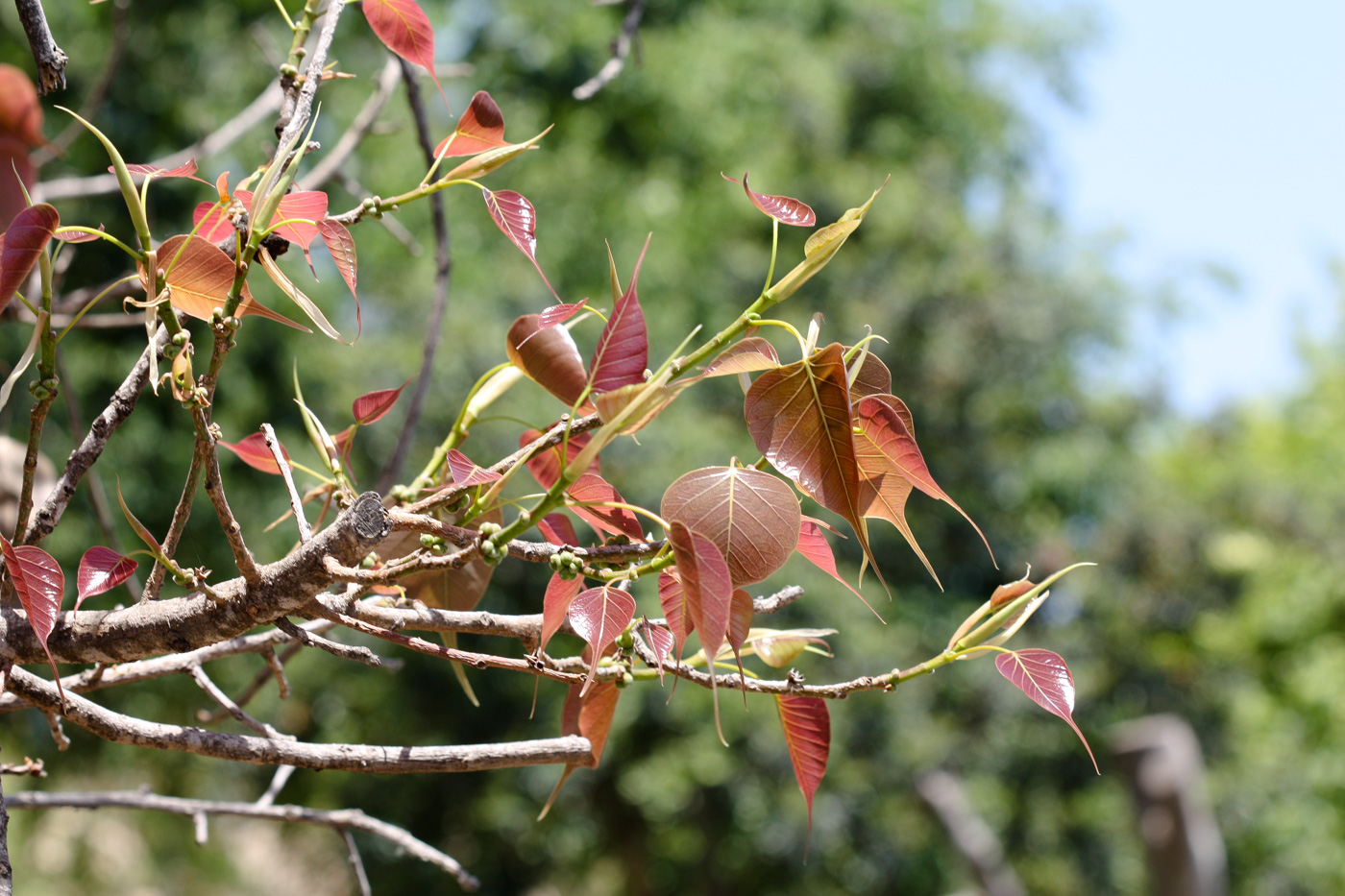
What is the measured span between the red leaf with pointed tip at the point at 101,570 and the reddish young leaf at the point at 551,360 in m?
0.20

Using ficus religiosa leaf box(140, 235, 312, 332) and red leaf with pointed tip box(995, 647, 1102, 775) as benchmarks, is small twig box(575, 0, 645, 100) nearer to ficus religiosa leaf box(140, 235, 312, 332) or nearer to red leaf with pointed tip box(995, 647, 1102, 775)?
ficus religiosa leaf box(140, 235, 312, 332)

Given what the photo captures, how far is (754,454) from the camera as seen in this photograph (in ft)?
13.5

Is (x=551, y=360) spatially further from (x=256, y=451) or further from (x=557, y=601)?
(x=256, y=451)

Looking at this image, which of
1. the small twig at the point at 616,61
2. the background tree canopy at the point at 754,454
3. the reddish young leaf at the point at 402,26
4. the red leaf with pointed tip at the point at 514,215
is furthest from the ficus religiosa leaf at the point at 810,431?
the background tree canopy at the point at 754,454

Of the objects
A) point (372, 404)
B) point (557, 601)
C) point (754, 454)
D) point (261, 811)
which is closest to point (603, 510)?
point (557, 601)

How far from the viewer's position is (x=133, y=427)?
3.17m

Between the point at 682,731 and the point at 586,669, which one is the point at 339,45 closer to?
the point at 682,731

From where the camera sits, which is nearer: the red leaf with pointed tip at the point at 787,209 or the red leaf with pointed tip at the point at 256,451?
the red leaf with pointed tip at the point at 787,209

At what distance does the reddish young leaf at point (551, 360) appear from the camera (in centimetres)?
40

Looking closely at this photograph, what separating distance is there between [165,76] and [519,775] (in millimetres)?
2981

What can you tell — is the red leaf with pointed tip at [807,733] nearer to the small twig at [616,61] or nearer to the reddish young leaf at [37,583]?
the reddish young leaf at [37,583]

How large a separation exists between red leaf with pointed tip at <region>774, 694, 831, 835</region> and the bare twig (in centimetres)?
43

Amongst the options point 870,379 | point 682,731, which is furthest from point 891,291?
point 870,379

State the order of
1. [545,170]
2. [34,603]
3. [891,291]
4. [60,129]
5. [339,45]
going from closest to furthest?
[34,603], [60,129], [339,45], [545,170], [891,291]
